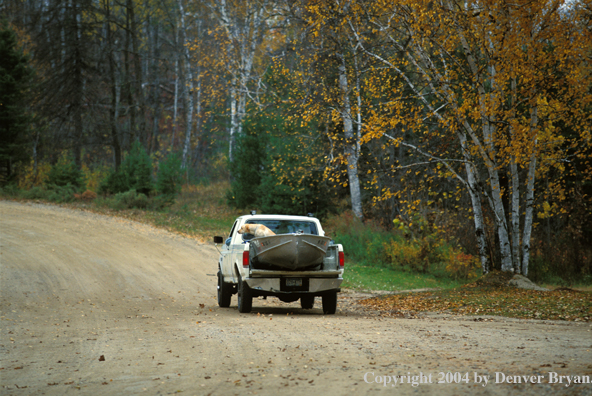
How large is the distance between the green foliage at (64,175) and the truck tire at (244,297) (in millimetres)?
24371

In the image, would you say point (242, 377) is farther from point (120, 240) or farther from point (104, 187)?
point (104, 187)

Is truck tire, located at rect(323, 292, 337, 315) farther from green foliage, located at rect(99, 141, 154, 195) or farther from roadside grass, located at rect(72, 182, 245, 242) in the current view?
green foliage, located at rect(99, 141, 154, 195)

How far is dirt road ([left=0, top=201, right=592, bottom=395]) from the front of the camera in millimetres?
5648

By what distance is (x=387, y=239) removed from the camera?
23.1 meters

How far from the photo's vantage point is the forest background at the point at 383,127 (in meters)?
14.9

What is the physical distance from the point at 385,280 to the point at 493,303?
6678 millimetres

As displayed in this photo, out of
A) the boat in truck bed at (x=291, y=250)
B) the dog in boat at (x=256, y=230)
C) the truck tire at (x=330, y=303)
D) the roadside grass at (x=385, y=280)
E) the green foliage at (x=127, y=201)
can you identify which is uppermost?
the green foliage at (x=127, y=201)

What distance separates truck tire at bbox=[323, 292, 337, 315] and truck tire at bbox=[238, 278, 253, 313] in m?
1.51

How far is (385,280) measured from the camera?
765 inches

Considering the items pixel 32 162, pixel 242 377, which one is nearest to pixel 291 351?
pixel 242 377

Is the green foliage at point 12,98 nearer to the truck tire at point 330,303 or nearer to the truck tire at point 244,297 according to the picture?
the truck tire at point 244,297

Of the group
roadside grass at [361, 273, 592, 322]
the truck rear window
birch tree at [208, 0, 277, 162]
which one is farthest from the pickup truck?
birch tree at [208, 0, 277, 162]

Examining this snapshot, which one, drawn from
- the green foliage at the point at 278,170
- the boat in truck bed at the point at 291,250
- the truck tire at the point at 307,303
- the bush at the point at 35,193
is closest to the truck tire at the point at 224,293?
the truck tire at the point at 307,303

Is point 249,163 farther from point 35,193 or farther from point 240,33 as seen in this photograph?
point 35,193
